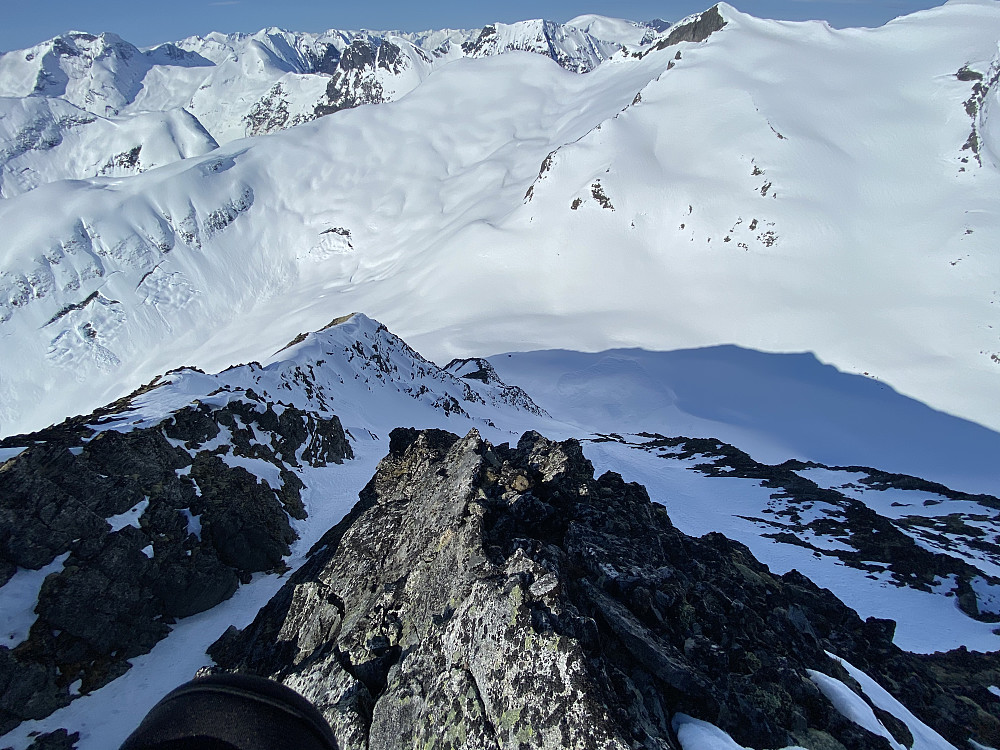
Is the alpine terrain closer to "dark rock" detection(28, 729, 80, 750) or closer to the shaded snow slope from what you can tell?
"dark rock" detection(28, 729, 80, 750)

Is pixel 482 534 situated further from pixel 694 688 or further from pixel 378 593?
pixel 694 688

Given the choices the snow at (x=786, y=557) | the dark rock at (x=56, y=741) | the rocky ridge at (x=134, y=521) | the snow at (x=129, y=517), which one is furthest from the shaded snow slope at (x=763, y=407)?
the dark rock at (x=56, y=741)

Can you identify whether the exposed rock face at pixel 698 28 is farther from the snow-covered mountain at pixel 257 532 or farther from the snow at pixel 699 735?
the snow at pixel 699 735

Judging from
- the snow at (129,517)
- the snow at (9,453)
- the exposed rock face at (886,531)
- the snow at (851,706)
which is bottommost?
the exposed rock face at (886,531)

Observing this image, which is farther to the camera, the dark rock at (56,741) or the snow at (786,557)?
the snow at (786,557)

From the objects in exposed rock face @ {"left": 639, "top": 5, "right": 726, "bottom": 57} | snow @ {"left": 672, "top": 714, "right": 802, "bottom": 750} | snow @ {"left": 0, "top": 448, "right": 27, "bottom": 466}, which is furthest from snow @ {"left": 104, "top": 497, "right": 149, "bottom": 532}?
exposed rock face @ {"left": 639, "top": 5, "right": 726, "bottom": 57}

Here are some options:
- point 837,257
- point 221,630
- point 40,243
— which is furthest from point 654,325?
point 40,243

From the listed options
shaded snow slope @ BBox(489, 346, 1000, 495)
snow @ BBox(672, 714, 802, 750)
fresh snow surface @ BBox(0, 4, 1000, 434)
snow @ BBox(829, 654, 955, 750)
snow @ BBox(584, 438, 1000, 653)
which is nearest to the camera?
snow @ BBox(672, 714, 802, 750)
